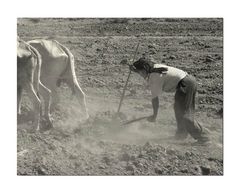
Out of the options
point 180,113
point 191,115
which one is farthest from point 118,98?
point 191,115

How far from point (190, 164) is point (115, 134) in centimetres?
142

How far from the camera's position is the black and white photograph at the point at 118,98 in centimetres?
871

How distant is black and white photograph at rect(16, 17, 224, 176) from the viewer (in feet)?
28.6

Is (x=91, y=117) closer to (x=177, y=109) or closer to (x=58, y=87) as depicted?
(x=58, y=87)

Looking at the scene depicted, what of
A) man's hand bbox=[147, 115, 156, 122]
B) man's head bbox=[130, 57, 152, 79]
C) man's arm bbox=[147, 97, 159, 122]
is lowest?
man's hand bbox=[147, 115, 156, 122]

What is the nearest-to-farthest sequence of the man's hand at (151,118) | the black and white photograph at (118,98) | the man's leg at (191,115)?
the black and white photograph at (118,98) < the man's leg at (191,115) < the man's hand at (151,118)

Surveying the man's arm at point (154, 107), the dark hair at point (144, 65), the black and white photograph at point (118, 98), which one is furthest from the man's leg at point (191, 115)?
the dark hair at point (144, 65)

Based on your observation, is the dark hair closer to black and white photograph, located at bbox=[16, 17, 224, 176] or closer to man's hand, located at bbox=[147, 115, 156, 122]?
black and white photograph, located at bbox=[16, 17, 224, 176]

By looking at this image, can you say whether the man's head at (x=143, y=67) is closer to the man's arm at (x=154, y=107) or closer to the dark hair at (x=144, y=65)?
the dark hair at (x=144, y=65)

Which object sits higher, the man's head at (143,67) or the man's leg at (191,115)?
the man's head at (143,67)

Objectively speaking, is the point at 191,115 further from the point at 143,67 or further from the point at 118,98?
the point at 118,98

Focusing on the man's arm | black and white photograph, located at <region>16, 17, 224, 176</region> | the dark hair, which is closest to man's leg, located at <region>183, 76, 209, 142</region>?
black and white photograph, located at <region>16, 17, 224, 176</region>

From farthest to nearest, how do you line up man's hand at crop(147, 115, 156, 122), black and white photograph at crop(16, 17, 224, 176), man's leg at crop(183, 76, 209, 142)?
man's hand at crop(147, 115, 156, 122), man's leg at crop(183, 76, 209, 142), black and white photograph at crop(16, 17, 224, 176)

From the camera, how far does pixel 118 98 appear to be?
33.7 ft
